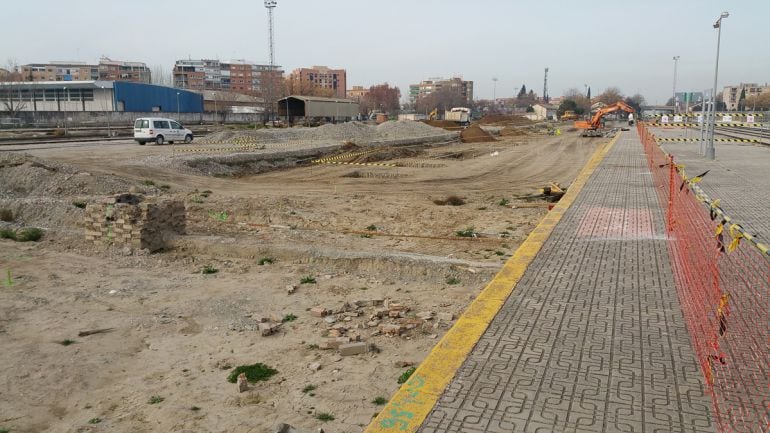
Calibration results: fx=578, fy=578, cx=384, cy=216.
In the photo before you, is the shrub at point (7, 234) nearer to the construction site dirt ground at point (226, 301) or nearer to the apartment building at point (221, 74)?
the construction site dirt ground at point (226, 301)

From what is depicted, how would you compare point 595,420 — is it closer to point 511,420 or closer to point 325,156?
point 511,420

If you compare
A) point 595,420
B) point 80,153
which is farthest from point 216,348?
point 80,153

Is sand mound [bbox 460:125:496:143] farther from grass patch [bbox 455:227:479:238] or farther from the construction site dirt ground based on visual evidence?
grass patch [bbox 455:227:479:238]

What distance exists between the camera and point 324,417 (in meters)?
4.67

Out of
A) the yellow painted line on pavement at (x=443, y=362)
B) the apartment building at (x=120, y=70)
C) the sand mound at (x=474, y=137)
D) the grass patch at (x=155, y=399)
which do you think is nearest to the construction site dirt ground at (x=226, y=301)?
the grass patch at (x=155, y=399)

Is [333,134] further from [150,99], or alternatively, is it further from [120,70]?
[120,70]

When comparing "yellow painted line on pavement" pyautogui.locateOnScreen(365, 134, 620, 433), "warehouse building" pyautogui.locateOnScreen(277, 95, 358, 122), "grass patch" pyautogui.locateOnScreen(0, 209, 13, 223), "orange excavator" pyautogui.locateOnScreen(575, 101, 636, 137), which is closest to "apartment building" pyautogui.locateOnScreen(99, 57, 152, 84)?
"warehouse building" pyautogui.locateOnScreen(277, 95, 358, 122)

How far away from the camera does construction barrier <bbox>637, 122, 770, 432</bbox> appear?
13.6 ft

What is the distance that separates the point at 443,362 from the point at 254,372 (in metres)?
1.95

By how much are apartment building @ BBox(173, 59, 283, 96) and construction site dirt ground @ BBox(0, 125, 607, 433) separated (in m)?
155

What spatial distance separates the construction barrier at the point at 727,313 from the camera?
4137 mm

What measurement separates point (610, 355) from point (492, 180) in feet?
60.1

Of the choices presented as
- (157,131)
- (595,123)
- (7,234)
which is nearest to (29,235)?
(7,234)

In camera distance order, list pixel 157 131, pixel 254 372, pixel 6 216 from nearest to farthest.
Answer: pixel 254 372 < pixel 6 216 < pixel 157 131
